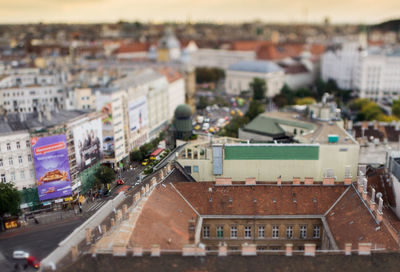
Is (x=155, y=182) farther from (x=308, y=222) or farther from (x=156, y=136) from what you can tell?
(x=156, y=136)

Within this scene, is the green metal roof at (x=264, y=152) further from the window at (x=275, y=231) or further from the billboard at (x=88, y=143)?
the billboard at (x=88, y=143)

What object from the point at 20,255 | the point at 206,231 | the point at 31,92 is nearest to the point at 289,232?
the point at 206,231

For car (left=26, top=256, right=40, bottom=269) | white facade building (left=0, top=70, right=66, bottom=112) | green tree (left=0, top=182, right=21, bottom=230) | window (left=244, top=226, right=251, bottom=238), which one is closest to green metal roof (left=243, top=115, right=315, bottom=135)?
window (left=244, top=226, right=251, bottom=238)

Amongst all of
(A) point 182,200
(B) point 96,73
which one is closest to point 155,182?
(A) point 182,200

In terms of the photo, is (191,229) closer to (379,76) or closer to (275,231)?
(275,231)

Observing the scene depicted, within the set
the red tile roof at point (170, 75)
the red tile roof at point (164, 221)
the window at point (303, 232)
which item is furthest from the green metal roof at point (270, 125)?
the red tile roof at point (170, 75)
